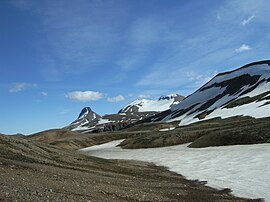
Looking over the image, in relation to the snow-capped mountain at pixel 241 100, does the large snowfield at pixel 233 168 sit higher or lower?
lower

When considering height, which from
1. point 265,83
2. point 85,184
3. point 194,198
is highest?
point 265,83

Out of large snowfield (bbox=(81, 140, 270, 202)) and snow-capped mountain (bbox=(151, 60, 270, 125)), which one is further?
snow-capped mountain (bbox=(151, 60, 270, 125))

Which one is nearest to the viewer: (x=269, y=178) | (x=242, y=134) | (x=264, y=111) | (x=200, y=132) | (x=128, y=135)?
(x=269, y=178)

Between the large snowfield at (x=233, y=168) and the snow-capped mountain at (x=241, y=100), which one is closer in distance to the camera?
the large snowfield at (x=233, y=168)

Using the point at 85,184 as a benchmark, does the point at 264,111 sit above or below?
above

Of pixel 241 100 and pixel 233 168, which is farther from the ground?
pixel 241 100

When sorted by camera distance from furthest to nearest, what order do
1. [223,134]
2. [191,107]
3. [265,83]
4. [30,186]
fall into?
1. [191,107]
2. [265,83]
3. [223,134]
4. [30,186]

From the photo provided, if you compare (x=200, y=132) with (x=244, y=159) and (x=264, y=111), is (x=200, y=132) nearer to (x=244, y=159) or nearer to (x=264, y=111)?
(x=264, y=111)

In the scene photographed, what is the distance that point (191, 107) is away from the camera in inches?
7810

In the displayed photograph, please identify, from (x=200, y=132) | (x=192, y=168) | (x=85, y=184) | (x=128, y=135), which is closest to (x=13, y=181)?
(x=85, y=184)

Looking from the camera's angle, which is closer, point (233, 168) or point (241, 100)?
point (233, 168)

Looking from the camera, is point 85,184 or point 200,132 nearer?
point 85,184

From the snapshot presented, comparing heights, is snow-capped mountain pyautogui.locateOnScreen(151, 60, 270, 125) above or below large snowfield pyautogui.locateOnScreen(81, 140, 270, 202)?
above

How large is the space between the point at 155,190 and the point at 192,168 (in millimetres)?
20221
